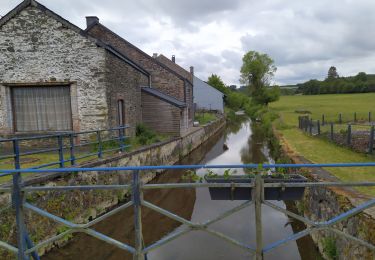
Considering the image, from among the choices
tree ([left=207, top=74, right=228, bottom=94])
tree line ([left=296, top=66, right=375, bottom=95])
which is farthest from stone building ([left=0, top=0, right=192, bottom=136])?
tree line ([left=296, top=66, right=375, bottom=95])

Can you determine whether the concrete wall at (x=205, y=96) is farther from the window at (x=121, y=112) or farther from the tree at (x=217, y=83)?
the window at (x=121, y=112)

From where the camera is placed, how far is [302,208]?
938 cm

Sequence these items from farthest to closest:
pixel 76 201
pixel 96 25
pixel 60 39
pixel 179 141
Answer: pixel 96 25 → pixel 179 141 → pixel 60 39 → pixel 76 201

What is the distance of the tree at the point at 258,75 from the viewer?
5947 cm

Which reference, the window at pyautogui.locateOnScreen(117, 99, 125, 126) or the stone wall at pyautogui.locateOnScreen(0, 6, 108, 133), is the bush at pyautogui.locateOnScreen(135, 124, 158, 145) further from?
the stone wall at pyautogui.locateOnScreen(0, 6, 108, 133)

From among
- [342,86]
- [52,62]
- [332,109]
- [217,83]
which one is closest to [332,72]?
[342,86]

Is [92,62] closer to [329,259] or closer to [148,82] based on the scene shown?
[148,82]

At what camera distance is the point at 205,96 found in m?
54.9

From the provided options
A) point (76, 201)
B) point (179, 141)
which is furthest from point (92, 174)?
point (179, 141)

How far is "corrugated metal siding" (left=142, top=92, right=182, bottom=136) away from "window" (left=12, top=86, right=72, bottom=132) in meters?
6.46

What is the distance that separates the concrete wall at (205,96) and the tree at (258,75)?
32.7 ft

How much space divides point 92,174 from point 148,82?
1441 cm

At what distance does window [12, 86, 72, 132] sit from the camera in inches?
556

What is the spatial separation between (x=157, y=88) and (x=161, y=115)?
4.93 m
